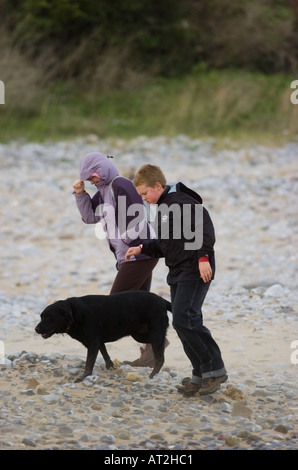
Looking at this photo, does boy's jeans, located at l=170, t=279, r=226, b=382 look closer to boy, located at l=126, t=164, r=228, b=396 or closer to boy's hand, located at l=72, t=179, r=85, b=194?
boy, located at l=126, t=164, r=228, b=396

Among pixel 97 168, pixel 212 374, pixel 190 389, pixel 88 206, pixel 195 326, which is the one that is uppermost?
pixel 97 168

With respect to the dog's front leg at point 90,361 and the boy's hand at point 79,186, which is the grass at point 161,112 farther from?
the dog's front leg at point 90,361

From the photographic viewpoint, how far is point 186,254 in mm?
6047

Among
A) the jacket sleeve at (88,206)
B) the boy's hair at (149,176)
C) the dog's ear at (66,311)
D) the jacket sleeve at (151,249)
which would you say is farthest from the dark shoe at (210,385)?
the jacket sleeve at (88,206)

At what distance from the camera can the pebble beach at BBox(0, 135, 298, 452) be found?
5707mm

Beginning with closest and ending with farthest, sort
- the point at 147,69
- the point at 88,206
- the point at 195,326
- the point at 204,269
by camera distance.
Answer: the point at 204,269
the point at 195,326
the point at 88,206
the point at 147,69

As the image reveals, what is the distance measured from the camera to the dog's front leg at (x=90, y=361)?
644 cm

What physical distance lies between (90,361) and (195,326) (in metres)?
0.86

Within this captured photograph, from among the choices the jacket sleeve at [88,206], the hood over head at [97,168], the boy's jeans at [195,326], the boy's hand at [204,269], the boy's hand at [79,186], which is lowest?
the boy's jeans at [195,326]

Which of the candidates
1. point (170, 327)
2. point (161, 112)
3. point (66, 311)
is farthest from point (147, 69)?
point (66, 311)

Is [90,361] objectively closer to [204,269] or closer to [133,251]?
[133,251]

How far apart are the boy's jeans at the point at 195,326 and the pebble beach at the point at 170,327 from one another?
24 cm

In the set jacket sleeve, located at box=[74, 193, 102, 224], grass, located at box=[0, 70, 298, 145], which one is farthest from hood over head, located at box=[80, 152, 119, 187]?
grass, located at box=[0, 70, 298, 145]
